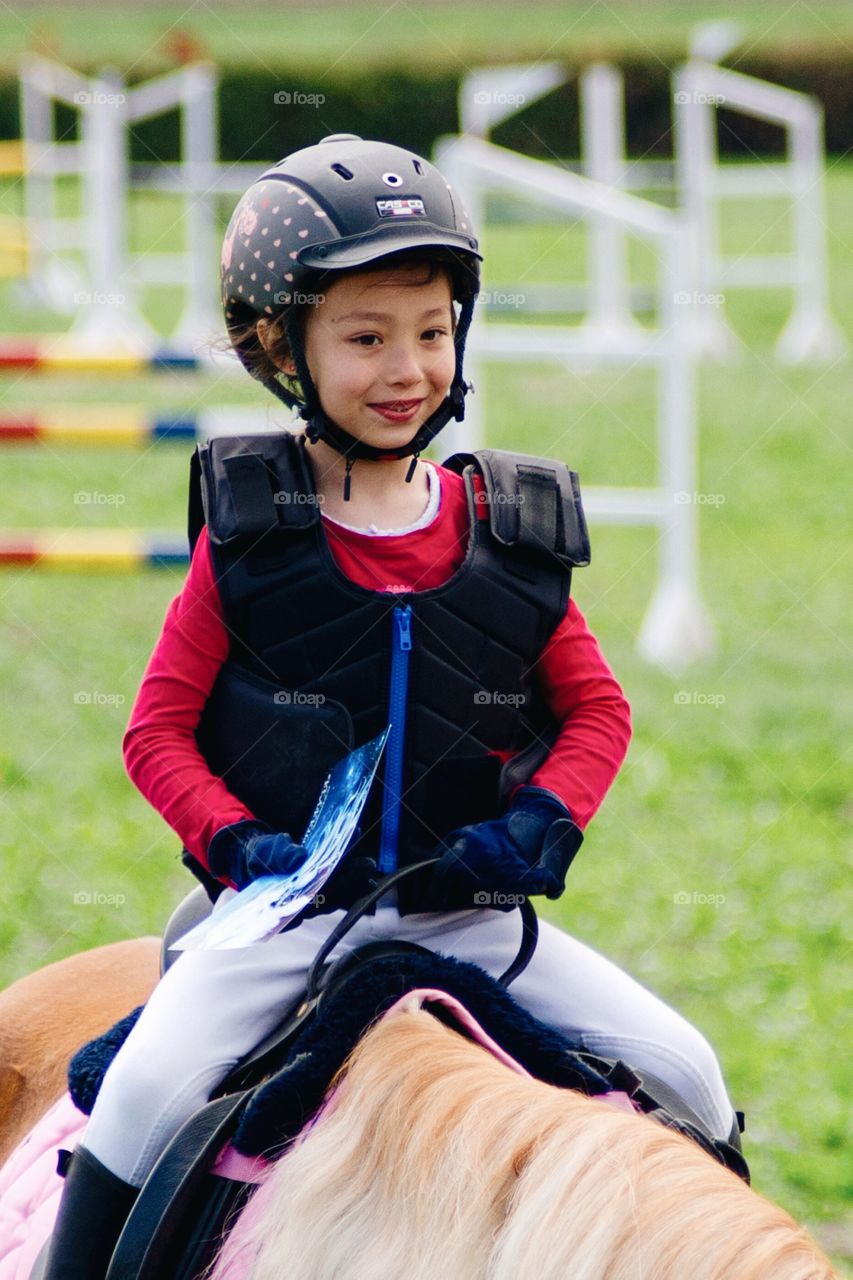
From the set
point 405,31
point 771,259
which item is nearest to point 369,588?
point 771,259

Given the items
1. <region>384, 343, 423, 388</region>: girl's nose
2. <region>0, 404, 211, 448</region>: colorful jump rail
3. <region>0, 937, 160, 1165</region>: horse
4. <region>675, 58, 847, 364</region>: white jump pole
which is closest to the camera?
<region>384, 343, 423, 388</region>: girl's nose

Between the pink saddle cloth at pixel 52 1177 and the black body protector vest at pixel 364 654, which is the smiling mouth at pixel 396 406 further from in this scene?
the pink saddle cloth at pixel 52 1177

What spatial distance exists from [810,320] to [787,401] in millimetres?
1714

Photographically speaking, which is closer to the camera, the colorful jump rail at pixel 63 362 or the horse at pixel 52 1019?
the horse at pixel 52 1019

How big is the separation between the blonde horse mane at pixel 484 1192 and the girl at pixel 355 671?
0.95ft

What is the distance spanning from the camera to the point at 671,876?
5805mm

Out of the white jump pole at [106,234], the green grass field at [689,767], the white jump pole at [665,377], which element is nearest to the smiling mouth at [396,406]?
the green grass field at [689,767]

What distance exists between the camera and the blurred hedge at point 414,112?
23344 mm

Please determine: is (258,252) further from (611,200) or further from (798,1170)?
(611,200)

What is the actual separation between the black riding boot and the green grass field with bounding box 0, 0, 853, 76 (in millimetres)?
19502

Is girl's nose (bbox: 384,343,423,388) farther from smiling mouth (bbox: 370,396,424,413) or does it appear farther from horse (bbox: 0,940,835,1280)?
horse (bbox: 0,940,835,1280)

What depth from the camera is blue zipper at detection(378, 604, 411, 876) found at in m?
2.09

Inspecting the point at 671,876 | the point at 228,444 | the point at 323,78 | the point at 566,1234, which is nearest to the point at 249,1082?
the point at 566,1234

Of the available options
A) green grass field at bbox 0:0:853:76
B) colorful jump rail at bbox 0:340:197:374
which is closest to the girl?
colorful jump rail at bbox 0:340:197:374
